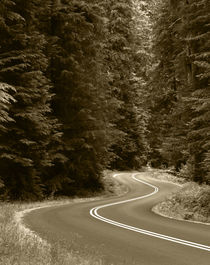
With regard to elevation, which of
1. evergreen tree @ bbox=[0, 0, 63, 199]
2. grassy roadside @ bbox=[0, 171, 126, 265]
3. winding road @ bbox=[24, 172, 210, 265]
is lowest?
winding road @ bbox=[24, 172, 210, 265]

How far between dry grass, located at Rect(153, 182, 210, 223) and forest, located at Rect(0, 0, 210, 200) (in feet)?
4.36

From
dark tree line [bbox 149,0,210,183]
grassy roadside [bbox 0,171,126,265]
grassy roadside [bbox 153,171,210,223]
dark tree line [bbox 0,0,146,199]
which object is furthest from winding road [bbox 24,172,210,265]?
dark tree line [bbox 0,0,146,199]

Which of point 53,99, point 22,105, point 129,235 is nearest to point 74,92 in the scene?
point 53,99

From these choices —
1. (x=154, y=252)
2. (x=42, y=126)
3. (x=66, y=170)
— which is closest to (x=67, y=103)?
(x=66, y=170)

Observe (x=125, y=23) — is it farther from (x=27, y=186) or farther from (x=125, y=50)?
(x=27, y=186)

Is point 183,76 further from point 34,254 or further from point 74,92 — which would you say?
point 34,254

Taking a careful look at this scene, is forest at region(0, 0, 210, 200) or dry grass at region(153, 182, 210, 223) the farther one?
forest at region(0, 0, 210, 200)

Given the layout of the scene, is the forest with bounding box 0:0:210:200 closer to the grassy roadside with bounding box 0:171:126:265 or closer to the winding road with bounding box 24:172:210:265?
the winding road with bounding box 24:172:210:265

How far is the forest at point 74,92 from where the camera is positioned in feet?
73.3

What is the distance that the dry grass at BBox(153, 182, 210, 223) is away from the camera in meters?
17.0

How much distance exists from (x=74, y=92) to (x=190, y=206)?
14027 millimetres

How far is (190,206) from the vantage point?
18.4 metres

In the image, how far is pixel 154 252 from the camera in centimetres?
977

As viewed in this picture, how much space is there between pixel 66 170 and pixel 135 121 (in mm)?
28562
